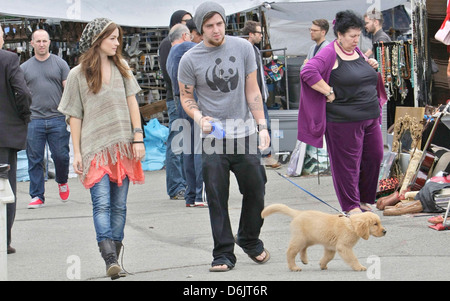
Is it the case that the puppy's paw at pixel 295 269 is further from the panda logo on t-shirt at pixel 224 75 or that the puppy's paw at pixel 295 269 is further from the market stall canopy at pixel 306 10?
the market stall canopy at pixel 306 10

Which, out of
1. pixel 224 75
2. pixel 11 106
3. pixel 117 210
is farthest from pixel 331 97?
pixel 11 106

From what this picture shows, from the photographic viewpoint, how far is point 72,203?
10.4 metres

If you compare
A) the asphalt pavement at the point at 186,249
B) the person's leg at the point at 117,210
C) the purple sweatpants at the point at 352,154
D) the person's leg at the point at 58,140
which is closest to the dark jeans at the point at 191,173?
the asphalt pavement at the point at 186,249

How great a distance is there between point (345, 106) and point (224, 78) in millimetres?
1963

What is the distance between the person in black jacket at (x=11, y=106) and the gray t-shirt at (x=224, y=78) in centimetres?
168

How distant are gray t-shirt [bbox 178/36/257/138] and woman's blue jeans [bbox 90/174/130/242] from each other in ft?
2.77

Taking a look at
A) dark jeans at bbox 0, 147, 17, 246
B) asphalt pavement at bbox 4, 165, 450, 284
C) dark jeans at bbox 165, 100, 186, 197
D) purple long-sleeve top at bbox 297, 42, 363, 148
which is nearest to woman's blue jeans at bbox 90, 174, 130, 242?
asphalt pavement at bbox 4, 165, 450, 284

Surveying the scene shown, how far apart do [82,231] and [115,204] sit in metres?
2.42

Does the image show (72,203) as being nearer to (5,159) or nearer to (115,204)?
(5,159)

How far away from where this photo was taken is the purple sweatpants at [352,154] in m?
7.51

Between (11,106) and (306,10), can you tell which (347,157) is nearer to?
(11,106)

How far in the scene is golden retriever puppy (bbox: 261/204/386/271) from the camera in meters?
5.58

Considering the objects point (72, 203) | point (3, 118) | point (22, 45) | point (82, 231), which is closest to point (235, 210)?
point (82, 231)

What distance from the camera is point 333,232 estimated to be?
5625 millimetres
